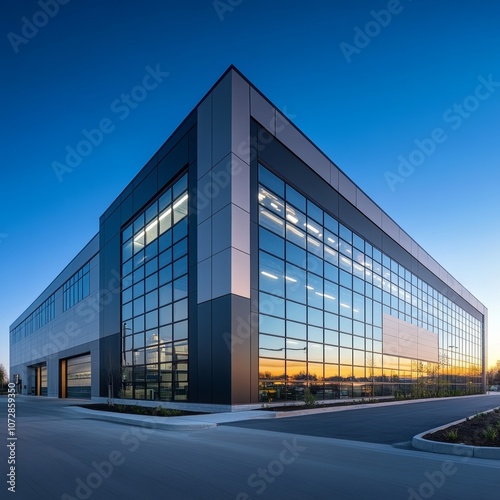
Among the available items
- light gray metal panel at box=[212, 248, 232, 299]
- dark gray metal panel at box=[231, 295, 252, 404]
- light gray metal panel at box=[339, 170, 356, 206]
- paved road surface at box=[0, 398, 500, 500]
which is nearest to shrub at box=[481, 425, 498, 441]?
paved road surface at box=[0, 398, 500, 500]

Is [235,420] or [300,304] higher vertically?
[300,304]

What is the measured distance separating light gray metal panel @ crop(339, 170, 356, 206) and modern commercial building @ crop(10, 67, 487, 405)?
0.20 metres

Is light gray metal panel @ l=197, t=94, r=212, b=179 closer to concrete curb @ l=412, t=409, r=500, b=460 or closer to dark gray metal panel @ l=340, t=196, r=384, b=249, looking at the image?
dark gray metal panel @ l=340, t=196, r=384, b=249

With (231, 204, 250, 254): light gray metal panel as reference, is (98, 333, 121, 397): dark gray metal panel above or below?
below

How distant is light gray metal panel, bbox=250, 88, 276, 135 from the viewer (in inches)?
956

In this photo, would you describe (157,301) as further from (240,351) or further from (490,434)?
(490,434)

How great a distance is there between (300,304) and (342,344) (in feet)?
20.7

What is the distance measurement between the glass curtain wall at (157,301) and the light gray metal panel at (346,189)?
40.9 ft

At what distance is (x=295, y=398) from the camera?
24.4 metres

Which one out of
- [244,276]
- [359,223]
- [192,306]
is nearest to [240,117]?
[244,276]

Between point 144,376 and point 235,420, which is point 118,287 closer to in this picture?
point 144,376

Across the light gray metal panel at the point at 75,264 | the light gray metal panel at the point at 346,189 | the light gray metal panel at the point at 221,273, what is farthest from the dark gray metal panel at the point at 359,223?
the light gray metal panel at the point at 75,264

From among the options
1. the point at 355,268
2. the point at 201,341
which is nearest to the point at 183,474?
the point at 201,341

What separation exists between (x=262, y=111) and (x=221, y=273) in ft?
32.1
